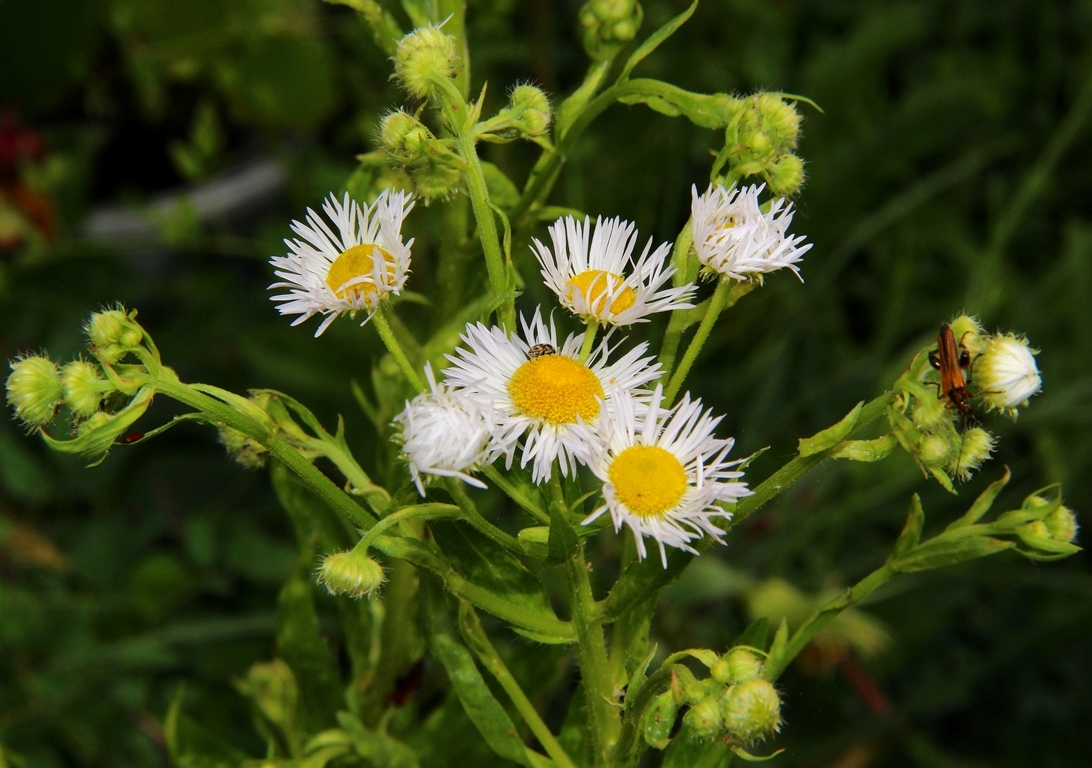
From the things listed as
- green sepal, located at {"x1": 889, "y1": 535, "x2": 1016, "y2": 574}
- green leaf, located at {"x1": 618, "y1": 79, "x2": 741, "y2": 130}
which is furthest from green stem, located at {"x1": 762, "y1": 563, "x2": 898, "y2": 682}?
green leaf, located at {"x1": 618, "y1": 79, "x2": 741, "y2": 130}

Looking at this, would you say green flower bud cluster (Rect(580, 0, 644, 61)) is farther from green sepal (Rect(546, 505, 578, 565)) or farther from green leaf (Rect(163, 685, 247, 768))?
green leaf (Rect(163, 685, 247, 768))

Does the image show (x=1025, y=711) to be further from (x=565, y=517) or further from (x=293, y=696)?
(x=565, y=517)

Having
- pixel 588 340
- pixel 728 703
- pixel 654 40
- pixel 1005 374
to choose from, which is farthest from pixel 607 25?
pixel 728 703

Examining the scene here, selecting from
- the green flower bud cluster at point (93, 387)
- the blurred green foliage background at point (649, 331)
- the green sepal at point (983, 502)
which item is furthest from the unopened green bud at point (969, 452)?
the blurred green foliage background at point (649, 331)

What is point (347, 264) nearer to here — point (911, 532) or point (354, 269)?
Answer: point (354, 269)

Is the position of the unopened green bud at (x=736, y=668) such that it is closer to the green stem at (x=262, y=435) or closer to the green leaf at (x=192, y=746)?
the green stem at (x=262, y=435)

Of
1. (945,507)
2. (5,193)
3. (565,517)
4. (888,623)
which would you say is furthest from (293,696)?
(5,193)
